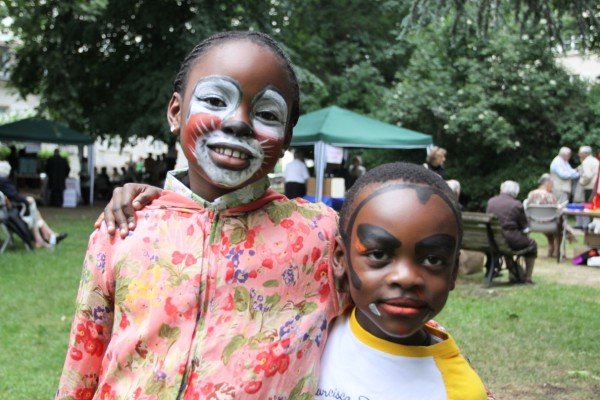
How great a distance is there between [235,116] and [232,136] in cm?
5

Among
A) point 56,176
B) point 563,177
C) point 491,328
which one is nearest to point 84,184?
point 56,176

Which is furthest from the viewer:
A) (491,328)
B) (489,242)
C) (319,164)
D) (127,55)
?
(127,55)

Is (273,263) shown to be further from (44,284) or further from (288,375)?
(44,284)

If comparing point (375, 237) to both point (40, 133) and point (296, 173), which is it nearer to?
point (296, 173)

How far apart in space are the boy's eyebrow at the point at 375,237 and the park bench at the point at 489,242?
745 cm

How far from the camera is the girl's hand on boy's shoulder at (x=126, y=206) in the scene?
6.29ft

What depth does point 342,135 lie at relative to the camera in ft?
44.9

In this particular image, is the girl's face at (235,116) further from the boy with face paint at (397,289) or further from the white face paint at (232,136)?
the boy with face paint at (397,289)

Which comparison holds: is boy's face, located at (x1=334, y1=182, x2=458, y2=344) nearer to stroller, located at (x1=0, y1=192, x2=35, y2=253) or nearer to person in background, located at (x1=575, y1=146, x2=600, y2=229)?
stroller, located at (x1=0, y1=192, x2=35, y2=253)

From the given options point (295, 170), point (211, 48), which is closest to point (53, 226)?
point (295, 170)

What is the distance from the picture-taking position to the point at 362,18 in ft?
83.1

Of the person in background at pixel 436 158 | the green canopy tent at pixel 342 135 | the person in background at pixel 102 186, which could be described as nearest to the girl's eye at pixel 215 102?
the person in background at pixel 436 158

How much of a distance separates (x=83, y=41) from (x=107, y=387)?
1969 cm

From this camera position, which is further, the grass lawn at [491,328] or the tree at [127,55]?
the tree at [127,55]
